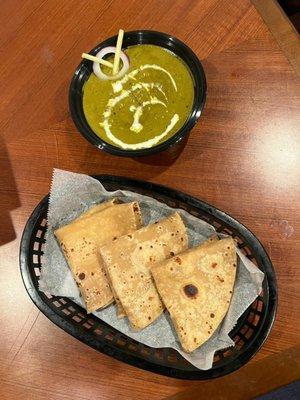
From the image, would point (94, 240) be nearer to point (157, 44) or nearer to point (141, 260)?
point (141, 260)

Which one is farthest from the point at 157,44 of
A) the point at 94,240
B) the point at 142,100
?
the point at 94,240

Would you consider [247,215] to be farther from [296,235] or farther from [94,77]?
[94,77]

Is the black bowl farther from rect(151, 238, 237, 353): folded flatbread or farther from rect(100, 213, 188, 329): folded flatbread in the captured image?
rect(151, 238, 237, 353): folded flatbread

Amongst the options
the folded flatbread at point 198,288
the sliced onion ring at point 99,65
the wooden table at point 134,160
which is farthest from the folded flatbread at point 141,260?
the sliced onion ring at point 99,65

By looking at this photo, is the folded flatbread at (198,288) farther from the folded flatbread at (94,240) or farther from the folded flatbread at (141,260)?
the folded flatbread at (94,240)

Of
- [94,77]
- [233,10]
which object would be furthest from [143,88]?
[233,10]

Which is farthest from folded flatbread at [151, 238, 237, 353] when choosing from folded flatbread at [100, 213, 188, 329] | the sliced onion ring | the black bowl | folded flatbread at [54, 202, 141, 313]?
the sliced onion ring
